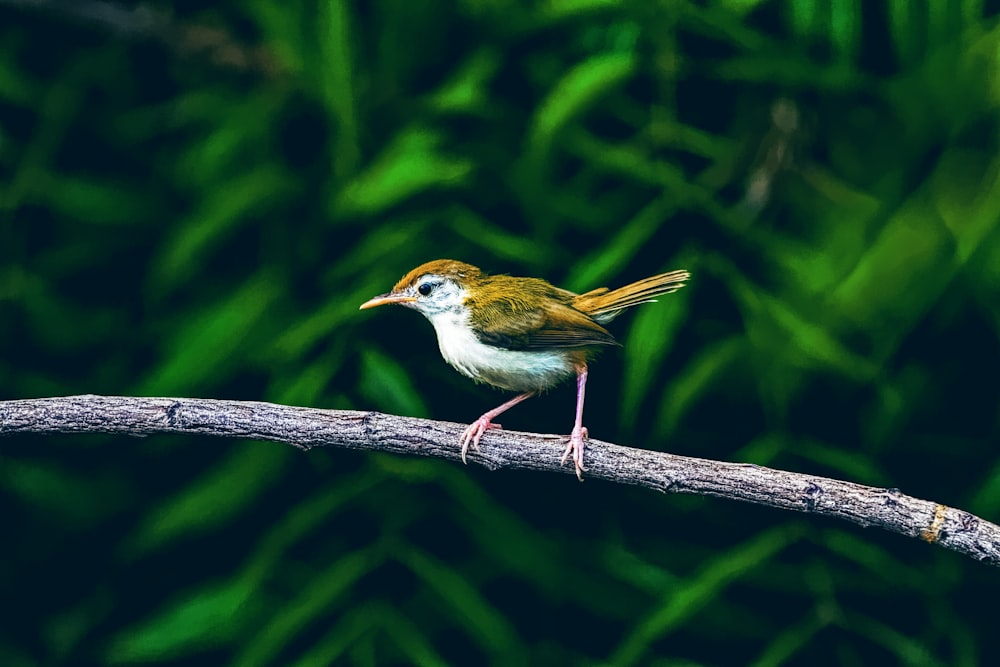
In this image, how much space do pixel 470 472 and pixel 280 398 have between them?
0.60ft

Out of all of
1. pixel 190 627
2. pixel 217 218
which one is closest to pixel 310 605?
pixel 190 627

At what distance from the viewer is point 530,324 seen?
90 centimetres

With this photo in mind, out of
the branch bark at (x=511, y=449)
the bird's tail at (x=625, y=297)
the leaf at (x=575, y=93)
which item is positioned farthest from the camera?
the leaf at (x=575, y=93)

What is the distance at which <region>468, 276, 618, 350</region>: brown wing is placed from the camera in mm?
891

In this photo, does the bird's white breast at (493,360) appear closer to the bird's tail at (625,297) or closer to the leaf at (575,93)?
the bird's tail at (625,297)

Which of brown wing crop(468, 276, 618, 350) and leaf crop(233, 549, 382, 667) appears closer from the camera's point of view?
brown wing crop(468, 276, 618, 350)

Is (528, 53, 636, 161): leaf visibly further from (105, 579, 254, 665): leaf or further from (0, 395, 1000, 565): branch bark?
(105, 579, 254, 665): leaf

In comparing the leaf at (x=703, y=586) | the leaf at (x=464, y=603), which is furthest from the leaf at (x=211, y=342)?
the leaf at (x=703, y=586)

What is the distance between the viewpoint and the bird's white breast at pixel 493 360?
894 mm

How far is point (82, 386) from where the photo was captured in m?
1.09

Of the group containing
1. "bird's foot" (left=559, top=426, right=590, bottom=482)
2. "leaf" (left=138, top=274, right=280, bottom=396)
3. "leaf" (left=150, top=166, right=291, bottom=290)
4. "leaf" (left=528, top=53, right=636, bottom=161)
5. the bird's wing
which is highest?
"leaf" (left=528, top=53, right=636, bottom=161)

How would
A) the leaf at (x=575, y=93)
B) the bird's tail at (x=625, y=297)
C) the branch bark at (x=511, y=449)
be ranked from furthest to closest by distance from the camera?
the leaf at (x=575, y=93)
the bird's tail at (x=625, y=297)
the branch bark at (x=511, y=449)

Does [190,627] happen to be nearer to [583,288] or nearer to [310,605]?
[310,605]

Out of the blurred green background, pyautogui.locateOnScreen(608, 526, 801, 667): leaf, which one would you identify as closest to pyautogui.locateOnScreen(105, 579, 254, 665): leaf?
the blurred green background
